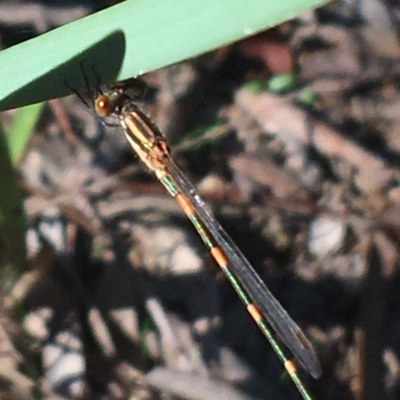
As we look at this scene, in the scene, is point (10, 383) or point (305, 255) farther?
point (305, 255)

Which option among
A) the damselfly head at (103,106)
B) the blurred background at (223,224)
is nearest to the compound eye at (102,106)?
the damselfly head at (103,106)

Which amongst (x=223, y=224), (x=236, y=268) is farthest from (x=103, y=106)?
(x=223, y=224)

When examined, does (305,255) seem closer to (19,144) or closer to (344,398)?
(344,398)

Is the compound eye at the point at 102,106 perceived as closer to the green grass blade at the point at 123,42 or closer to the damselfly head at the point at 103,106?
the damselfly head at the point at 103,106

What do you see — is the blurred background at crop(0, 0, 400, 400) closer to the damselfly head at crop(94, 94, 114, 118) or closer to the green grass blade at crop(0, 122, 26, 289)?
the green grass blade at crop(0, 122, 26, 289)

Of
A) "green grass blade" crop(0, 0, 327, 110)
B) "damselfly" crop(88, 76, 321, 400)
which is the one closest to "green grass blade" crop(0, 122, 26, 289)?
"damselfly" crop(88, 76, 321, 400)

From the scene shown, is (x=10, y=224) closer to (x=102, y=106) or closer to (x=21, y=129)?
(x=21, y=129)

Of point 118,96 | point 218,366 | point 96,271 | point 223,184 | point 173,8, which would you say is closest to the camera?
point 173,8

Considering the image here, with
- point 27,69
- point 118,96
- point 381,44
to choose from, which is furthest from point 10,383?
point 381,44
